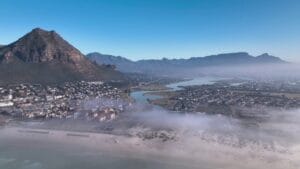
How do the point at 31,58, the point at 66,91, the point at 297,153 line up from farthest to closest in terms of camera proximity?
the point at 31,58 → the point at 66,91 → the point at 297,153

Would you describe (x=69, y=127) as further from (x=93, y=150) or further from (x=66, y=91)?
(x=66, y=91)

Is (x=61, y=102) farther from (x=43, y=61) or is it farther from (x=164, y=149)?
(x=43, y=61)

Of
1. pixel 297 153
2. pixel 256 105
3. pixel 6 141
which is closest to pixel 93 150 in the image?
pixel 6 141

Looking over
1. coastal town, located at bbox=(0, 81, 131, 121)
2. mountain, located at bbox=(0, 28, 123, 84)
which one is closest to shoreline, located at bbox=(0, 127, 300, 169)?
coastal town, located at bbox=(0, 81, 131, 121)

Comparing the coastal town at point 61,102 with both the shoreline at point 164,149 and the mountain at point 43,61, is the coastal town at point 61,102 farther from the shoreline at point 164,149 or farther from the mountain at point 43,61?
the shoreline at point 164,149

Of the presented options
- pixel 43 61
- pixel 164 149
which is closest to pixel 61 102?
pixel 164 149

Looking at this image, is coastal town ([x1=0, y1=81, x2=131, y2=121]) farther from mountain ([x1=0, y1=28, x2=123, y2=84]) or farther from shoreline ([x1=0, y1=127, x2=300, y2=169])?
shoreline ([x1=0, y1=127, x2=300, y2=169])
